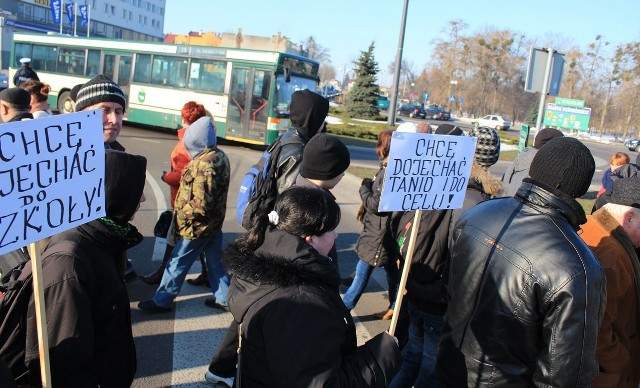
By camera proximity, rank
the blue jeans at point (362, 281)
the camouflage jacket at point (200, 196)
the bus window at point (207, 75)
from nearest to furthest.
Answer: the camouflage jacket at point (200, 196), the blue jeans at point (362, 281), the bus window at point (207, 75)

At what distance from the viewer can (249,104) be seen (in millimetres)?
15336

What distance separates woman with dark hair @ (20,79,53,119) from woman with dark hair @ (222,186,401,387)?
501 cm

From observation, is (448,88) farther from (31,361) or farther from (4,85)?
(31,361)

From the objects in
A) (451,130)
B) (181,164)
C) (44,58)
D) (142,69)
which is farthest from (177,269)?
(44,58)

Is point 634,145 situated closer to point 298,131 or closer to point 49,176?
point 298,131

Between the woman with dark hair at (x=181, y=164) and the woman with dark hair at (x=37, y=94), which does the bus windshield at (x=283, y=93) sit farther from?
the woman with dark hair at (x=181, y=164)

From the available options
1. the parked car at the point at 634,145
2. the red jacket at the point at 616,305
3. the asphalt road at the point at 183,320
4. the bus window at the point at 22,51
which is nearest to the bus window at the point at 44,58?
the bus window at the point at 22,51

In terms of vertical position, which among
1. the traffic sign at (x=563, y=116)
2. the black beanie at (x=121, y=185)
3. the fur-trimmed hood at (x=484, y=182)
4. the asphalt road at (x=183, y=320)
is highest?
the traffic sign at (x=563, y=116)

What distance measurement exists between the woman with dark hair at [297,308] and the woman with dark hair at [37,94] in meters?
5.01

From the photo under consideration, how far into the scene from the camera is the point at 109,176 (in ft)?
7.41

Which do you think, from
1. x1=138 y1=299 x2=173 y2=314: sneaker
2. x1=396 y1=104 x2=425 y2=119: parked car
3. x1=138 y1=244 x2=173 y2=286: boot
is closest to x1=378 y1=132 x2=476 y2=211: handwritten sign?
x1=138 y1=299 x2=173 y2=314: sneaker

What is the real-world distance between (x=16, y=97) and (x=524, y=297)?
5398mm

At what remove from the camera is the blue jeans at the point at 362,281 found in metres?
4.63

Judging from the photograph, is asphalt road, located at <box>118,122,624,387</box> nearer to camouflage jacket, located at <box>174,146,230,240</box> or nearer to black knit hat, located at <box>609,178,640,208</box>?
camouflage jacket, located at <box>174,146,230,240</box>
